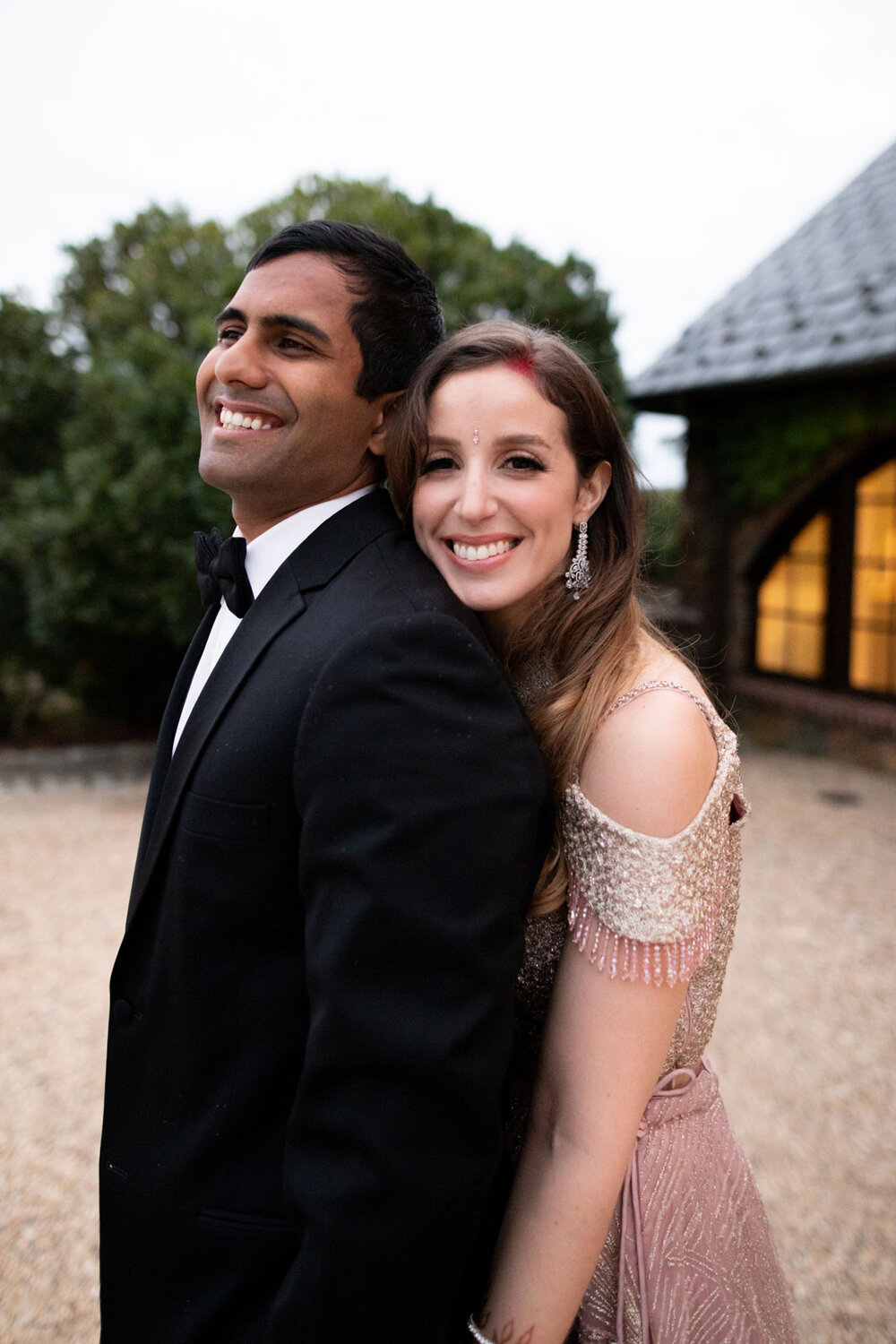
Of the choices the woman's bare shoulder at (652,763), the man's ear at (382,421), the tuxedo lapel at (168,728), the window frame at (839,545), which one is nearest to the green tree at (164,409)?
the window frame at (839,545)

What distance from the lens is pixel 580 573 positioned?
4.92 ft

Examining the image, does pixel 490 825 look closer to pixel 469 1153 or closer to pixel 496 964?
pixel 496 964

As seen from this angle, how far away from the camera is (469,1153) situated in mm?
990

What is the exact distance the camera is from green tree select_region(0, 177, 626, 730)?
6633mm

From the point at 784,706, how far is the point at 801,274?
3.97m

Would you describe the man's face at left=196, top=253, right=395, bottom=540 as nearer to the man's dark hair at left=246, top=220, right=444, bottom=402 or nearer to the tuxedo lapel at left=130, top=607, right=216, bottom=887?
the man's dark hair at left=246, top=220, right=444, bottom=402

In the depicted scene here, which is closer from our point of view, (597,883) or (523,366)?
(597,883)

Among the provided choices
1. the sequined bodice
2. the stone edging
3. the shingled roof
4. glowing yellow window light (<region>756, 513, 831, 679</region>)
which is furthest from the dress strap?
glowing yellow window light (<region>756, 513, 831, 679</region>)

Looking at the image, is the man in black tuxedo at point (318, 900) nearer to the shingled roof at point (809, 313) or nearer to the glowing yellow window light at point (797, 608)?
the shingled roof at point (809, 313)

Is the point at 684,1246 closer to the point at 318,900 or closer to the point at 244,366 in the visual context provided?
the point at 318,900

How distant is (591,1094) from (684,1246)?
39 centimetres

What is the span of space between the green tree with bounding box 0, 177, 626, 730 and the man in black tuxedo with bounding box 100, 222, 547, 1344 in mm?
5070

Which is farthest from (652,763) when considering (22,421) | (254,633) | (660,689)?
(22,421)

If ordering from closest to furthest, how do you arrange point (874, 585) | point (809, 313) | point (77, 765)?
point (809, 313) → point (77, 765) → point (874, 585)
